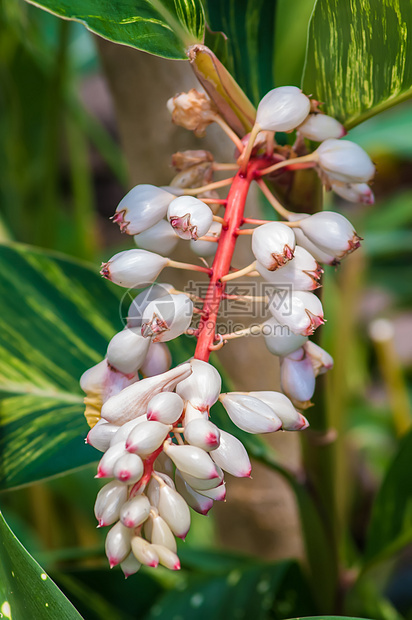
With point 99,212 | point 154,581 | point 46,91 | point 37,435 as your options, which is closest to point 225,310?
point 37,435

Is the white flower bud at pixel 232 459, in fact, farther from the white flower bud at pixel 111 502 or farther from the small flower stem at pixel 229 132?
the small flower stem at pixel 229 132

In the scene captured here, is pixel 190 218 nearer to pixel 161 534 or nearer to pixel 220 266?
pixel 220 266

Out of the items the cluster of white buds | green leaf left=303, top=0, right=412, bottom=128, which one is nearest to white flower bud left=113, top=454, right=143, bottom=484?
the cluster of white buds

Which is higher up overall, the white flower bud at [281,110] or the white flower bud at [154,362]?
the white flower bud at [281,110]

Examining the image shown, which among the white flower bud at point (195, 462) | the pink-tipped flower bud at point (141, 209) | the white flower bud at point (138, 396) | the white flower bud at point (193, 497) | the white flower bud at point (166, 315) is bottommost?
the white flower bud at point (193, 497)

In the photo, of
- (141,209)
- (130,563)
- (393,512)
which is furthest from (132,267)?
(393,512)

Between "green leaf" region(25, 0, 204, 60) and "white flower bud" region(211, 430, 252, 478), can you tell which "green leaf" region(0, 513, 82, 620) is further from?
"green leaf" region(25, 0, 204, 60)

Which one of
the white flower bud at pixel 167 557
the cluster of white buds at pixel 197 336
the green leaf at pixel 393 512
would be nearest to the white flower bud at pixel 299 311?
the cluster of white buds at pixel 197 336
